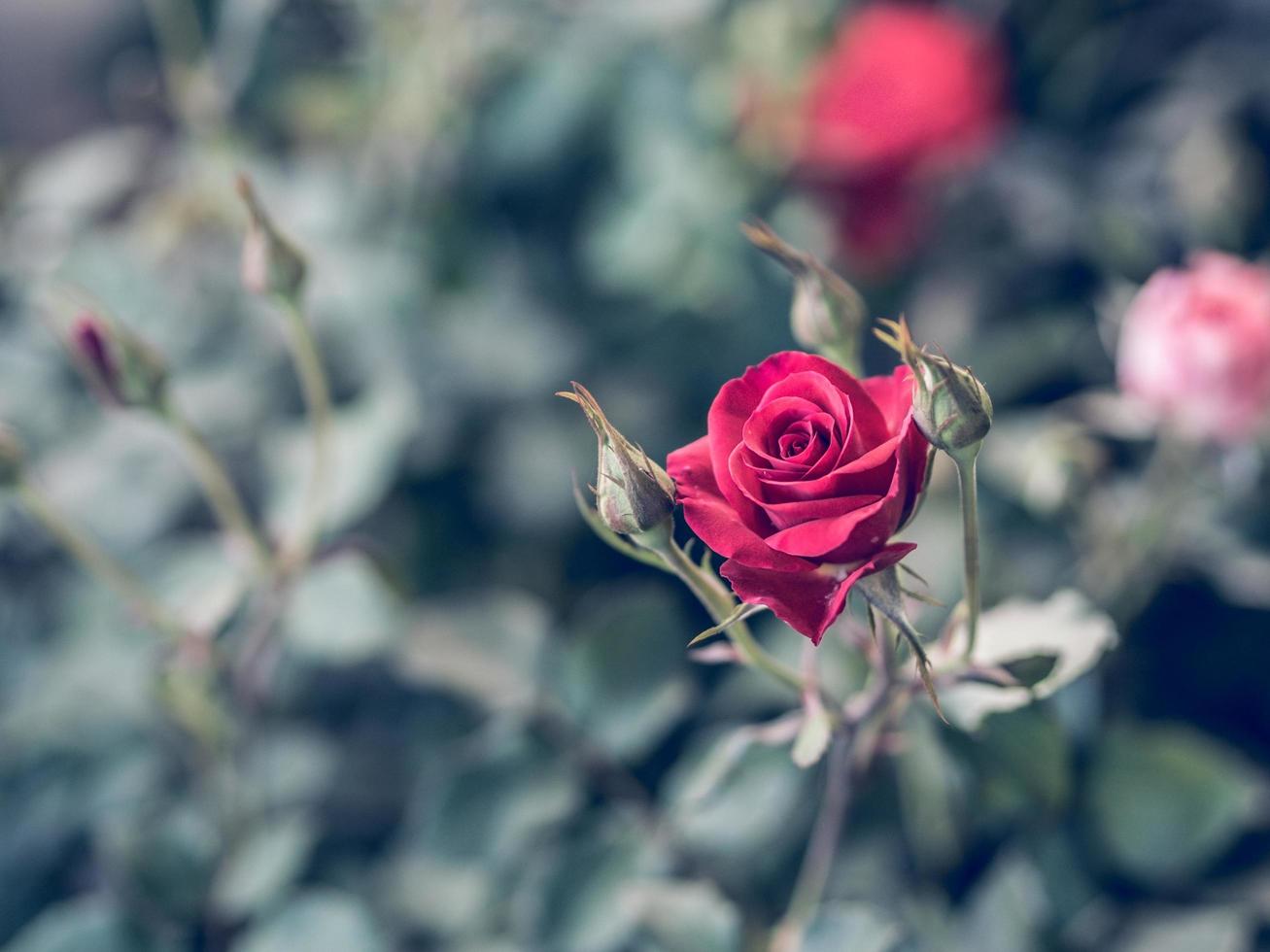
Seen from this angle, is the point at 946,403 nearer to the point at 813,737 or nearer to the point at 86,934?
the point at 813,737

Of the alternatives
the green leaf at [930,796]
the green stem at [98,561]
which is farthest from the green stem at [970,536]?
the green stem at [98,561]

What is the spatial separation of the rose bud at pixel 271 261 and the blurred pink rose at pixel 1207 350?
1.27 feet

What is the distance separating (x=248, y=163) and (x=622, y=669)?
0.50 m

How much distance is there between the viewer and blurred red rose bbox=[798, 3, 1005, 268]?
66 centimetres

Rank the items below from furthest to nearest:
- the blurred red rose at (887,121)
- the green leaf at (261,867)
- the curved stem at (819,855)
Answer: the blurred red rose at (887,121) < the green leaf at (261,867) < the curved stem at (819,855)

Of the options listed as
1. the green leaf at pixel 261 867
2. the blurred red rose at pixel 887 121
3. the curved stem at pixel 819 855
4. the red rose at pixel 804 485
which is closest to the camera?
the red rose at pixel 804 485

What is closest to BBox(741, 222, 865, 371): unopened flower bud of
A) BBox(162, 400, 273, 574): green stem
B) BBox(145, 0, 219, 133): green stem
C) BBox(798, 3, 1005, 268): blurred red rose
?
BBox(162, 400, 273, 574): green stem

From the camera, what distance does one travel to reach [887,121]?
66 cm

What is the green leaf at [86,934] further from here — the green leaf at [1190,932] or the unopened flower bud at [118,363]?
the green leaf at [1190,932]

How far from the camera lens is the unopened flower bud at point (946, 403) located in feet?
0.84

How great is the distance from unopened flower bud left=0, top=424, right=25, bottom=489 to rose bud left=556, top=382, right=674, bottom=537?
0.91 ft

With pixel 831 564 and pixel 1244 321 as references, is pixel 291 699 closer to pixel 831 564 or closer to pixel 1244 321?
pixel 831 564

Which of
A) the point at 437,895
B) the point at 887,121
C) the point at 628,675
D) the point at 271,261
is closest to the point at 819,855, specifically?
the point at 628,675

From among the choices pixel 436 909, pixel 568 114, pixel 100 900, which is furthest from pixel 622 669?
pixel 568 114
